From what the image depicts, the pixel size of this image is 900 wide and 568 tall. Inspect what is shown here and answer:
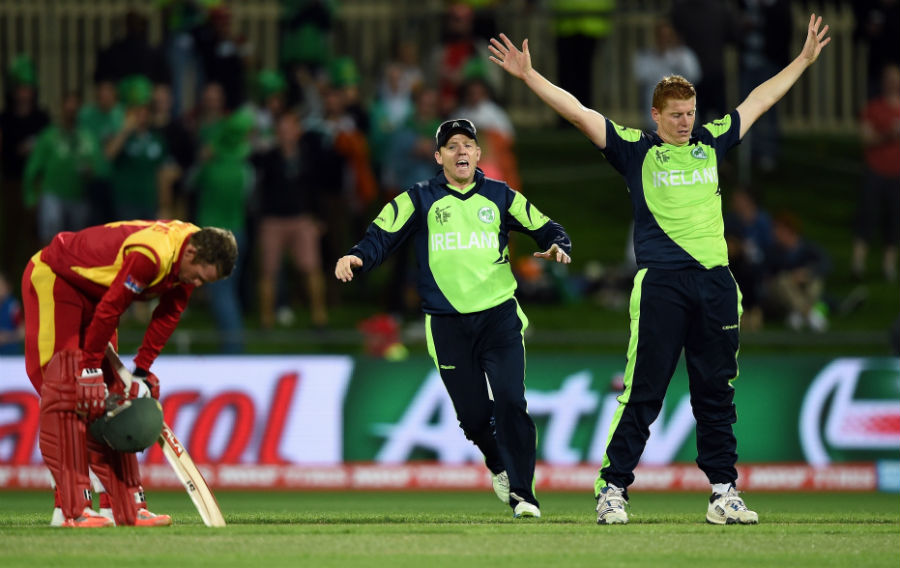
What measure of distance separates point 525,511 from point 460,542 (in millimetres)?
1491

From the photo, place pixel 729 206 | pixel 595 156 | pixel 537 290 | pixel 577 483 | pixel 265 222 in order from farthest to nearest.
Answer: pixel 595 156 < pixel 729 206 < pixel 537 290 < pixel 265 222 < pixel 577 483

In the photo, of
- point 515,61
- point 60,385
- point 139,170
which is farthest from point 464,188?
point 139,170

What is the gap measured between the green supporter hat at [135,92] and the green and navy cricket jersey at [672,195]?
10.2 meters

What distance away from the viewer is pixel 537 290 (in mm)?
18500

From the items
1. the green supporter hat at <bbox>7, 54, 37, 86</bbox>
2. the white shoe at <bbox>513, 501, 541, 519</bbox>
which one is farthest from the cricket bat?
the green supporter hat at <bbox>7, 54, 37, 86</bbox>

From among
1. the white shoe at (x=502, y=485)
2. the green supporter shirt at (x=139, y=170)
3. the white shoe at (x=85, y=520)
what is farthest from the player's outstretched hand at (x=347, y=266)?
the green supporter shirt at (x=139, y=170)

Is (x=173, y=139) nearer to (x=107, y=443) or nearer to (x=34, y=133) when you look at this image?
(x=34, y=133)

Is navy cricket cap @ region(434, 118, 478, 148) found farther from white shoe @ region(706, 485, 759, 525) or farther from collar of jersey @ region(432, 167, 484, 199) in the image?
white shoe @ region(706, 485, 759, 525)

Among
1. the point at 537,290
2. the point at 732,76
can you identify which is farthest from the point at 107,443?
the point at 732,76

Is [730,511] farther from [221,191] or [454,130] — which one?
[221,191]

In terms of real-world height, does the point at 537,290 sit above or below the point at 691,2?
below

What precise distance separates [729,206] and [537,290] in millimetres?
3170

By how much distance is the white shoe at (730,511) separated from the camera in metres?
8.60

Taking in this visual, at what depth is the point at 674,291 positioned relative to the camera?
27.8 feet
